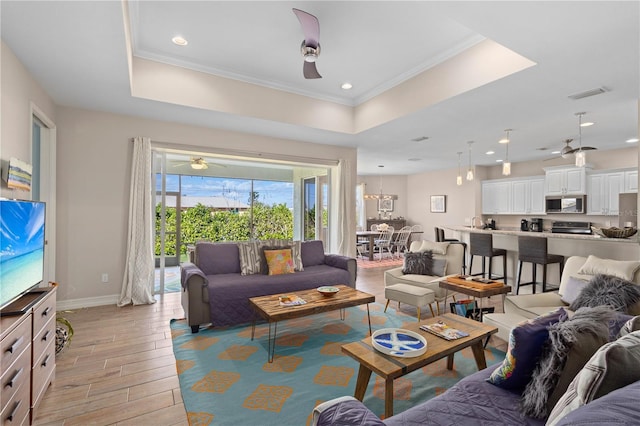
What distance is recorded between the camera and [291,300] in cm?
302

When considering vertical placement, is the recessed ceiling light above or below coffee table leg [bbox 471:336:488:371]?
above

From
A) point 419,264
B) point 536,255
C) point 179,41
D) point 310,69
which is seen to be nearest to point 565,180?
point 536,255

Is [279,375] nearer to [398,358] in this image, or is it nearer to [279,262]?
[398,358]

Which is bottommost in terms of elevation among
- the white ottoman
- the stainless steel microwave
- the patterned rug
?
the patterned rug

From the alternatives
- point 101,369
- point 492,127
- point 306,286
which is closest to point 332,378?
point 306,286

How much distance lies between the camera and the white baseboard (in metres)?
4.03

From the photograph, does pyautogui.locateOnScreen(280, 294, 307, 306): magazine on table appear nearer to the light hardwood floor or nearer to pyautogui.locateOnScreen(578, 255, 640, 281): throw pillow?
the light hardwood floor

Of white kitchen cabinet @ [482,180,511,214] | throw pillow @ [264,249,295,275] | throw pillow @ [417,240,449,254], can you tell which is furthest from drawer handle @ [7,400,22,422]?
white kitchen cabinet @ [482,180,511,214]

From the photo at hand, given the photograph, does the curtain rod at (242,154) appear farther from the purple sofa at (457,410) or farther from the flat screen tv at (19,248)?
the purple sofa at (457,410)

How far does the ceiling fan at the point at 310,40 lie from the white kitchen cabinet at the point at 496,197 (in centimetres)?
732

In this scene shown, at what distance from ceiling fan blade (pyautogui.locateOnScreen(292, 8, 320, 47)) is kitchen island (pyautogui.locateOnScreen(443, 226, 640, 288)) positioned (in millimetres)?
4163

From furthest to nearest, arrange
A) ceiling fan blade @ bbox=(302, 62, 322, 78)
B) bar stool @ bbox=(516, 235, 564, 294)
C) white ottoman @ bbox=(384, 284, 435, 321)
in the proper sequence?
bar stool @ bbox=(516, 235, 564, 294) < white ottoman @ bbox=(384, 284, 435, 321) < ceiling fan blade @ bbox=(302, 62, 322, 78)

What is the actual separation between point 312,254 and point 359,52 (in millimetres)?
2833

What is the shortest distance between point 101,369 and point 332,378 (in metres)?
1.91
